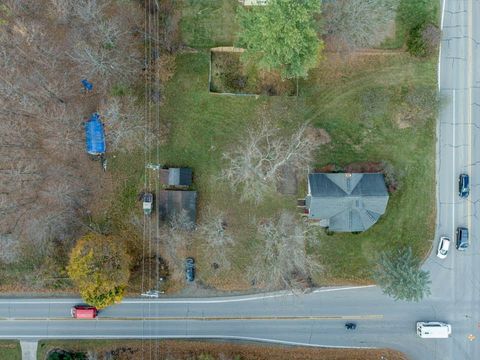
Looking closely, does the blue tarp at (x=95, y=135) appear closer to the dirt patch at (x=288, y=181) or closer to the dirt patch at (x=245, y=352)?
the dirt patch at (x=288, y=181)

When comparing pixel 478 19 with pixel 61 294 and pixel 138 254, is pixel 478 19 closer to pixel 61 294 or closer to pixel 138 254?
pixel 138 254

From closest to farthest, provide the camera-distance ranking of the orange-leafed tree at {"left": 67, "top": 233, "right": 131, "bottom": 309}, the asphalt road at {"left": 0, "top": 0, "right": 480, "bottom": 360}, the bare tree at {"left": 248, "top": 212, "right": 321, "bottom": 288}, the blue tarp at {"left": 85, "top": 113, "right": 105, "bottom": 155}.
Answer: the orange-leafed tree at {"left": 67, "top": 233, "right": 131, "bottom": 309}
the bare tree at {"left": 248, "top": 212, "right": 321, "bottom": 288}
the blue tarp at {"left": 85, "top": 113, "right": 105, "bottom": 155}
the asphalt road at {"left": 0, "top": 0, "right": 480, "bottom": 360}

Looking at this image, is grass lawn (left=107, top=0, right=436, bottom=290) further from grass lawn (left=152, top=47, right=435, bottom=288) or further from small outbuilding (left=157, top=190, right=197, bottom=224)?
small outbuilding (left=157, top=190, right=197, bottom=224)

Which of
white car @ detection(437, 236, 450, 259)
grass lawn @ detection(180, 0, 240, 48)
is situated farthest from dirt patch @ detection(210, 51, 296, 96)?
white car @ detection(437, 236, 450, 259)

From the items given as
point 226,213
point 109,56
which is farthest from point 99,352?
point 109,56

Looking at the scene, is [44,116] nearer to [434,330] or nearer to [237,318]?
[237,318]

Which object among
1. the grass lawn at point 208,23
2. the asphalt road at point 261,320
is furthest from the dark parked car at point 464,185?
the grass lawn at point 208,23

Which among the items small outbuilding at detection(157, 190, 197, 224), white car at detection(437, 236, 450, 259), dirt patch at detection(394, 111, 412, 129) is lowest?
white car at detection(437, 236, 450, 259)
